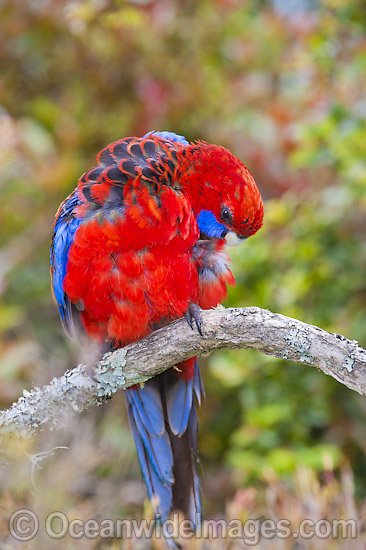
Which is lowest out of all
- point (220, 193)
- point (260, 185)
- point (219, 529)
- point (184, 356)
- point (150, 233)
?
point (219, 529)

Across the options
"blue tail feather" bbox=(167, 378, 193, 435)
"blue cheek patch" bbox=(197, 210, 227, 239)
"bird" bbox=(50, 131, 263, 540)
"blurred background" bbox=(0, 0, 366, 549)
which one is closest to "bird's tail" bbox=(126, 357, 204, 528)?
"blue tail feather" bbox=(167, 378, 193, 435)

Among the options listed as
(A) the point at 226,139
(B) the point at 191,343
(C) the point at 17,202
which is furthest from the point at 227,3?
(B) the point at 191,343

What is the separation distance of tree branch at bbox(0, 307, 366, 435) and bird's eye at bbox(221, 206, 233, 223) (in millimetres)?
385

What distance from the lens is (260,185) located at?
4.54 metres

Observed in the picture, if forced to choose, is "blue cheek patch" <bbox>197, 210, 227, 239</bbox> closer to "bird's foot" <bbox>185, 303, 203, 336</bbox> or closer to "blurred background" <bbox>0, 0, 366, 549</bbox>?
"bird's foot" <bbox>185, 303, 203, 336</bbox>

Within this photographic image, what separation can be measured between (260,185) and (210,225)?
2336mm

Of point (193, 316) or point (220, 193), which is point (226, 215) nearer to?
point (220, 193)

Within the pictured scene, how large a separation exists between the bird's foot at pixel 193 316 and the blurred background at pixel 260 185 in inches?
25.0

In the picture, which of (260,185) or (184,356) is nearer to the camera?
(184,356)

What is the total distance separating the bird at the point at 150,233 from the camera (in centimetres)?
223

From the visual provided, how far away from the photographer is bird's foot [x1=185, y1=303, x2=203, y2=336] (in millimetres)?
2044

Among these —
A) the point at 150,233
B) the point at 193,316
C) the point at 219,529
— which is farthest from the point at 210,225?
the point at 219,529

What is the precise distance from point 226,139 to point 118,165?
8.21 ft

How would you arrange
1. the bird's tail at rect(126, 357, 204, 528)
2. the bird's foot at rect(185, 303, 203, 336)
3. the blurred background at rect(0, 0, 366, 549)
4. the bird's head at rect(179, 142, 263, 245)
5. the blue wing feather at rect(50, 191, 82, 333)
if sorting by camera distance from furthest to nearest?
the blurred background at rect(0, 0, 366, 549)
the bird's tail at rect(126, 357, 204, 528)
the blue wing feather at rect(50, 191, 82, 333)
the bird's head at rect(179, 142, 263, 245)
the bird's foot at rect(185, 303, 203, 336)
